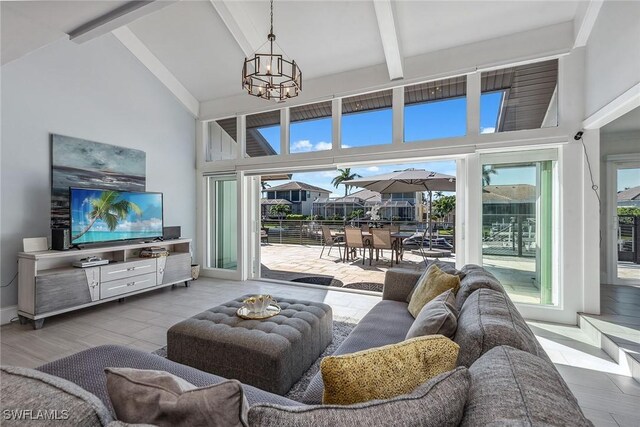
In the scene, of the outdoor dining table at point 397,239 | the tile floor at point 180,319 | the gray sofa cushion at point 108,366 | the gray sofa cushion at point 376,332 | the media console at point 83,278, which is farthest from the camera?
the outdoor dining table at point 397,239

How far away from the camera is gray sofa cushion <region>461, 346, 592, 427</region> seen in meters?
0.67

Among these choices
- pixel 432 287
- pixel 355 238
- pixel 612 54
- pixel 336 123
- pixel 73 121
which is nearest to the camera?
pixel 432 287

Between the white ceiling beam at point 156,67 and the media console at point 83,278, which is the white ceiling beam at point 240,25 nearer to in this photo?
the white ceiling beam at point 156,67

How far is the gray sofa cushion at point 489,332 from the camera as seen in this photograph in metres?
1.17

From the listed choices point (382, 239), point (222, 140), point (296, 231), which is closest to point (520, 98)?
point (382, 239)

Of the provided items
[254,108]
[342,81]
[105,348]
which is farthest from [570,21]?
[105,348]

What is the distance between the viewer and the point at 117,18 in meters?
2.95

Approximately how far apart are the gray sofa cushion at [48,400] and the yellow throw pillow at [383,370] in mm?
601

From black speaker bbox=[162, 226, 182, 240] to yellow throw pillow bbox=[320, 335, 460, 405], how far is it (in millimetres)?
4733

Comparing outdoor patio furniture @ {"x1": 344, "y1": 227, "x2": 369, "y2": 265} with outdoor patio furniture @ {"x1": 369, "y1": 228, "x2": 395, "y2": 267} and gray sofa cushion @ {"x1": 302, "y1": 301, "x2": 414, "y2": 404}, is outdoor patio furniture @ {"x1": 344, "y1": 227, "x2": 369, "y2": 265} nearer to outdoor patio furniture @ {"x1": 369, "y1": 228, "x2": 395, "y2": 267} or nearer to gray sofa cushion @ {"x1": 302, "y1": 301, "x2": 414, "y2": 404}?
outdoor patio furniture @ {"x1": 369, "y1": 228, "x2": 395, "y2": 267}

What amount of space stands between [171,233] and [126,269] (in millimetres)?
1071

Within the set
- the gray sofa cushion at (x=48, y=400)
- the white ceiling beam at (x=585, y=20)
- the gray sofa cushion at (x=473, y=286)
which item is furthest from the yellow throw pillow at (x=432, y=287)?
the white ceiling beam at (x=585, y=20)

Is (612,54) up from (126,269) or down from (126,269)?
up

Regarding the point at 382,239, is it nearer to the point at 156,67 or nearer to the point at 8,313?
the point at 156,67
